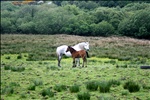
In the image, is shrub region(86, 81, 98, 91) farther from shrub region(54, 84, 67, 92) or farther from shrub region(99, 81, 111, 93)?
shrub region(54, 84, 67, 92)

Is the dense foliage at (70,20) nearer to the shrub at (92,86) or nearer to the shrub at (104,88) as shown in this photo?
the shrub at (92,86)

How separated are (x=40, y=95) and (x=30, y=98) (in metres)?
0.49

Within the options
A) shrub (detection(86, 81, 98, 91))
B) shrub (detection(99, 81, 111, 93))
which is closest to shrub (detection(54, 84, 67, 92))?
shrub (detection(86, 81, 98, 91))

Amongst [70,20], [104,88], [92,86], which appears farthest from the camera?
[70,20]

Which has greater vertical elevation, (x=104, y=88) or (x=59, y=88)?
(x=104, y=88)

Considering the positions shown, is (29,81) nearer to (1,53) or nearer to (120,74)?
(120,74)

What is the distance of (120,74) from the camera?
14844 millimetres

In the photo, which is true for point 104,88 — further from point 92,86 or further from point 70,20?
point 70,20

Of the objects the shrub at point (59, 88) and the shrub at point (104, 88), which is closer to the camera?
the shrub at point (104, 88)

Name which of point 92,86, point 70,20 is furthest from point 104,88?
point 70,20

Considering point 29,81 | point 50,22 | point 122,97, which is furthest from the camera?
point 50,22

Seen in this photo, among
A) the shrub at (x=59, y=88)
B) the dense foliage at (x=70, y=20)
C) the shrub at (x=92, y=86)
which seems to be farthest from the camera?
the dense foliage at (x=70, y=20)

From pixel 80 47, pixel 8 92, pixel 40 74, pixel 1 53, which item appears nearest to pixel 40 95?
pixel 8 92

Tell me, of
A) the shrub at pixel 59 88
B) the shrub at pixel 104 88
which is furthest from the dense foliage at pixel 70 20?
the shrub at pixel 104 88
